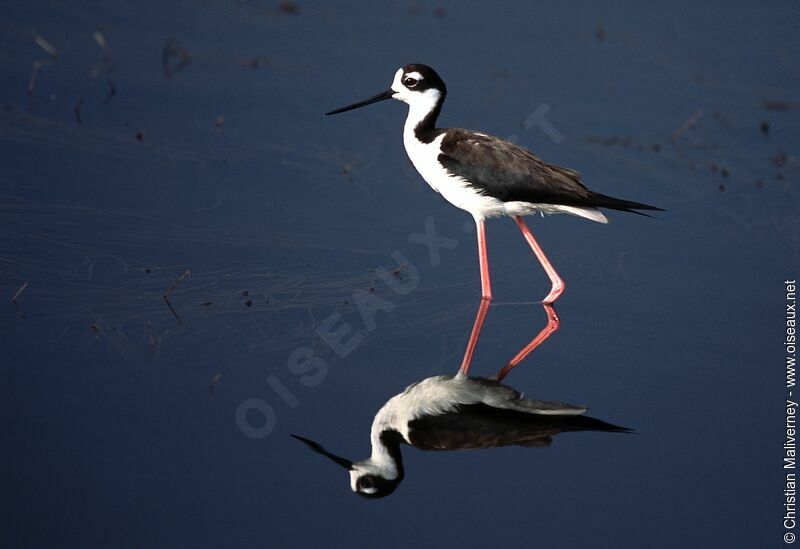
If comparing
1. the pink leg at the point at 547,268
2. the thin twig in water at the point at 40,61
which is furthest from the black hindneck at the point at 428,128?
the thin twig in water at the point at 40,61

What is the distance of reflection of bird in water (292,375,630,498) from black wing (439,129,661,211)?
3.88 feet

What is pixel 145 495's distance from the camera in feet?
13.9

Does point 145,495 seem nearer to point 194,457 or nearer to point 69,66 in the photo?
point 194,457

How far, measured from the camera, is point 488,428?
490cm

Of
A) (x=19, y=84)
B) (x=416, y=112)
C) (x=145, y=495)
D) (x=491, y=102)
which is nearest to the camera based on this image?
(x=145, y=495)

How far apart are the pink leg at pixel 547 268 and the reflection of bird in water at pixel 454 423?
1.12 metres

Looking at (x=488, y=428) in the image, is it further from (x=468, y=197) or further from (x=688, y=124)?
(x=688, y=124)

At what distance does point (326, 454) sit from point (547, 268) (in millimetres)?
2192

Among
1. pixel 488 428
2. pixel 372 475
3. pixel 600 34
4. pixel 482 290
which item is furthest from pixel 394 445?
pixel 600 34

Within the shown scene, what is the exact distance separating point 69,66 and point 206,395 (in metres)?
4.47

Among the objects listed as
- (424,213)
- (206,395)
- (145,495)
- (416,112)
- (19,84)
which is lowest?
(145,495)

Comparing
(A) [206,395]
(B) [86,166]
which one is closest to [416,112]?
(B) [86,166]

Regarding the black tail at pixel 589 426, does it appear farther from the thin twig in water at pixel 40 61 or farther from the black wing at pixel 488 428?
the thin twig in water at pixel 40 61

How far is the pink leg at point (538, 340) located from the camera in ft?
17.9
